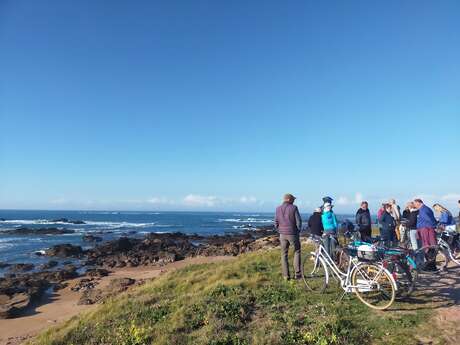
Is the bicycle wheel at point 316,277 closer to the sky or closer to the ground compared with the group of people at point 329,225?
closer to the ground

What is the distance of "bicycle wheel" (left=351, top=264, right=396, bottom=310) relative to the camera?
22.1 ft

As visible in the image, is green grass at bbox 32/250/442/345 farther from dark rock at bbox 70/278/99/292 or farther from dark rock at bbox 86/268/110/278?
dark rock at bbox 86/268/110/278

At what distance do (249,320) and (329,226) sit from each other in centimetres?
375

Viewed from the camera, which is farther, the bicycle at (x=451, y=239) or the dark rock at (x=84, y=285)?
the dark rock at (x=84, y=285)

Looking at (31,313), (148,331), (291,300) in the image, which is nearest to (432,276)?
(291,300)

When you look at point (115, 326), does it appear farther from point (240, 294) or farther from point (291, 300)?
point (291, 300)

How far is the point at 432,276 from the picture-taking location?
30.4 ft

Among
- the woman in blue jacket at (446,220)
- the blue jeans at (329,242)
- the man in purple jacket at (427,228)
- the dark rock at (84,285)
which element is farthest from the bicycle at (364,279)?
the dark rock at (84,285)

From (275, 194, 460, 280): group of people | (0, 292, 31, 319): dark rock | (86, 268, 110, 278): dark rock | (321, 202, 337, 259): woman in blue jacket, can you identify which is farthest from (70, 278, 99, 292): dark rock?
(321, 202, 337, 259): woman in blue jacket

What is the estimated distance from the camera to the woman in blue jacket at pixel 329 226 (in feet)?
30.5

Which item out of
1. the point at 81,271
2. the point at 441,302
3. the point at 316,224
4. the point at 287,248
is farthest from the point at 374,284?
the point at 81,271

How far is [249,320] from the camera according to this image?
23.4 feet

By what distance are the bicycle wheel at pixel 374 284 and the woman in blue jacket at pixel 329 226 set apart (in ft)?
6.52

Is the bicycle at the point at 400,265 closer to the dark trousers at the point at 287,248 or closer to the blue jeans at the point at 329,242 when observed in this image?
the blue jeans at the point at 329,242
